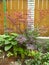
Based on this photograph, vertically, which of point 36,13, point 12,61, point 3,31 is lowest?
point 12,61

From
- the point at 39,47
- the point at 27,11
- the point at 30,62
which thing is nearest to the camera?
the point at 30,62

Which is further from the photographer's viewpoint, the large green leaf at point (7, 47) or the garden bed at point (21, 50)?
the large green leaf at point (7, 47)

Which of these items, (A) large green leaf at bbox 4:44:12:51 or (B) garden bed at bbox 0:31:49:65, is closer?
(B) garden bed at bbox 0:31:49:65

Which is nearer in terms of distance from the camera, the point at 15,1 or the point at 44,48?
the point at 44,48

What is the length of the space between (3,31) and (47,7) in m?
1.62

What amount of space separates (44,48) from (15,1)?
1.94 metres

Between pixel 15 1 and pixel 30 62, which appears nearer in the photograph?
pixel 30 62

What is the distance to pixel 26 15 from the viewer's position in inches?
275

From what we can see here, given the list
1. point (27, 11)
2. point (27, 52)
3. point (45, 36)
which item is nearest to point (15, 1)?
point (27, 11)

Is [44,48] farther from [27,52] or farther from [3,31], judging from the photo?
[3,31]

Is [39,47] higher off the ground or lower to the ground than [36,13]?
lower

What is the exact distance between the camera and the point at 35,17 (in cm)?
770

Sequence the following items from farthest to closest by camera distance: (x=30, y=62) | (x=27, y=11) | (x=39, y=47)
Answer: (x=27, y=11), (x=39, y=47), (x=30, y=62)

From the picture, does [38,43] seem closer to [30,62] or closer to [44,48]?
[44,48]
